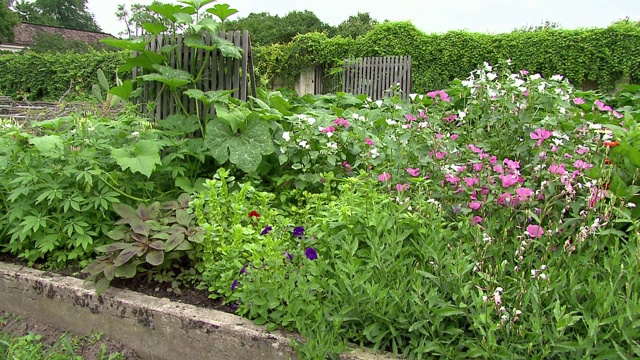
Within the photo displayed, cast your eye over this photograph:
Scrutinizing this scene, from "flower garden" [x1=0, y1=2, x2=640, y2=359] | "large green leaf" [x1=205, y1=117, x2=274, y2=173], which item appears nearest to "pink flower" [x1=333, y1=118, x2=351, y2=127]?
"flower garden" [x1=0, y1=2, x2=640, y2=359]

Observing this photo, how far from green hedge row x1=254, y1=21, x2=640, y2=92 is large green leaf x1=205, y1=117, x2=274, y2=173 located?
7143 millimetres

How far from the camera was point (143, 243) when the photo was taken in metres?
2.42

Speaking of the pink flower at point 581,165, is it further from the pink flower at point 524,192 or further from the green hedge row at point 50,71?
the green hedge row at point 50,71

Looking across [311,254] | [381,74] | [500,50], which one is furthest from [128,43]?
[500,50]

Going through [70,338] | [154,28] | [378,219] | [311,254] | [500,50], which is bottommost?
[70,338]

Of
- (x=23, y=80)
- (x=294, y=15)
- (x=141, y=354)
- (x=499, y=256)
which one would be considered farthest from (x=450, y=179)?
(x=294, y=15)

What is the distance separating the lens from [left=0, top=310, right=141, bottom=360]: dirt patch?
2.24 meters

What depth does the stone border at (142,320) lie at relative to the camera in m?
1.94

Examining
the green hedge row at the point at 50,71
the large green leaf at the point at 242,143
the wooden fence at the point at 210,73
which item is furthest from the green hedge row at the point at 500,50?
the green hedge row at the point at 50,71

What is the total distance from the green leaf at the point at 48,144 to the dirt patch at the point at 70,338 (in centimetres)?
90

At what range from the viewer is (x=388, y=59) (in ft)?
34.7

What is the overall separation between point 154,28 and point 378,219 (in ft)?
8.50

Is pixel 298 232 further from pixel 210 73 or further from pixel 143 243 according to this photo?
pixel 210 73

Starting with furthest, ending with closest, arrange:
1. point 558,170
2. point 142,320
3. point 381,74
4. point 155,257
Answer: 1. point 381,74
2. point 155,257
3. point 142,320
4. point 558,170
